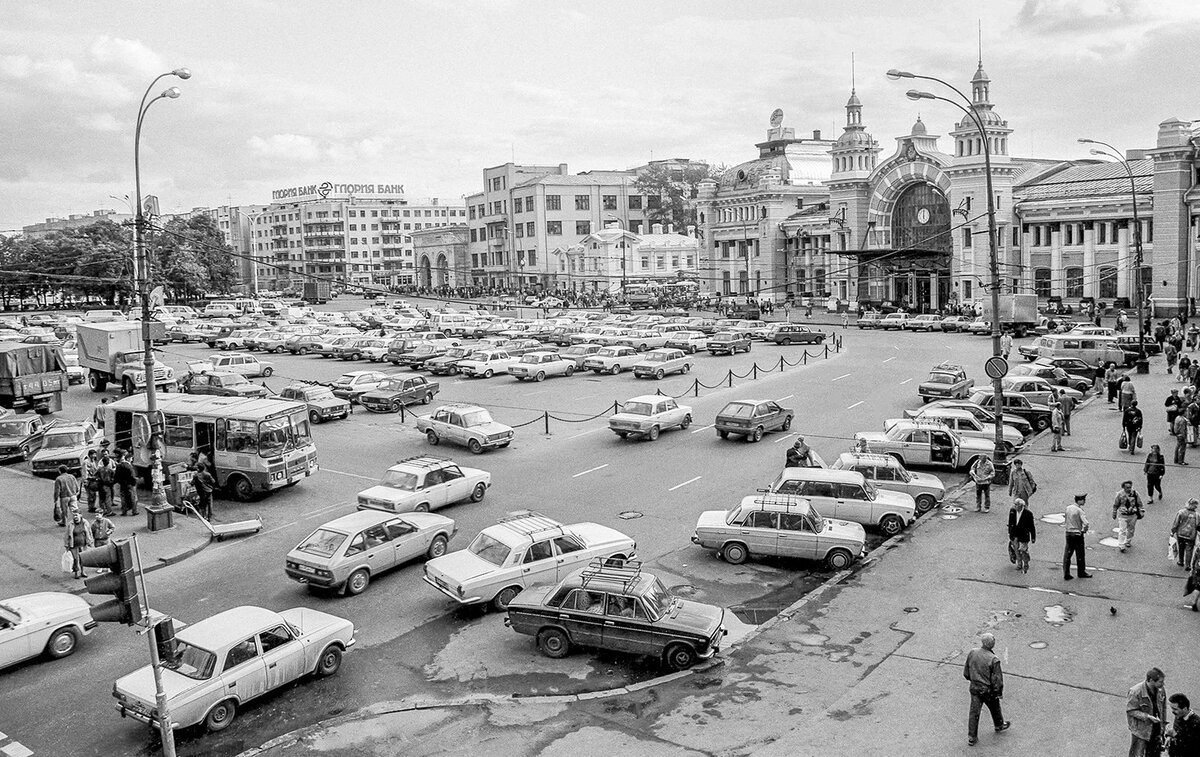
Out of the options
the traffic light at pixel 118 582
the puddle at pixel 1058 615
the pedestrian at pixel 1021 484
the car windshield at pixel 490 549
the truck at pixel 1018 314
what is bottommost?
the puddle at pixel 1058 615

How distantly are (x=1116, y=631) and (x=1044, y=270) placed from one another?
210 feet

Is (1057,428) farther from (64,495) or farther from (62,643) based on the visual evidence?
(64,495)

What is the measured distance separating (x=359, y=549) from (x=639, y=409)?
556 inches

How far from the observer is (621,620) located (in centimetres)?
1426

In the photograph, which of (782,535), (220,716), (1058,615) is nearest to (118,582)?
(220,716)

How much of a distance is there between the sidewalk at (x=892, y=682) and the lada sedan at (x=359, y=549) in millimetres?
4375

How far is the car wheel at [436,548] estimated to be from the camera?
741 inches

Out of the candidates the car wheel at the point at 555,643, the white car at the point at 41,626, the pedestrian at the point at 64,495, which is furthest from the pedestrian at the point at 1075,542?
the pedestrian at the point at 64,495

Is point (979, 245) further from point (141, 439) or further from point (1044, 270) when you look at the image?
point (141, 439)

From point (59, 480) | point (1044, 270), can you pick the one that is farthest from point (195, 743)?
point (1044, 270)

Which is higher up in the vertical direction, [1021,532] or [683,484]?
[1021,532]

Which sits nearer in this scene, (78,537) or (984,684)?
(984,684)

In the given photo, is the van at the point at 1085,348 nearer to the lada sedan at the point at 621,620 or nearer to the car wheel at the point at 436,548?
the car wheel at the point at 436,548

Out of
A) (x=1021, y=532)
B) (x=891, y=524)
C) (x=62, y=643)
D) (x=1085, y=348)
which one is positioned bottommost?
(x=62, y=643)
